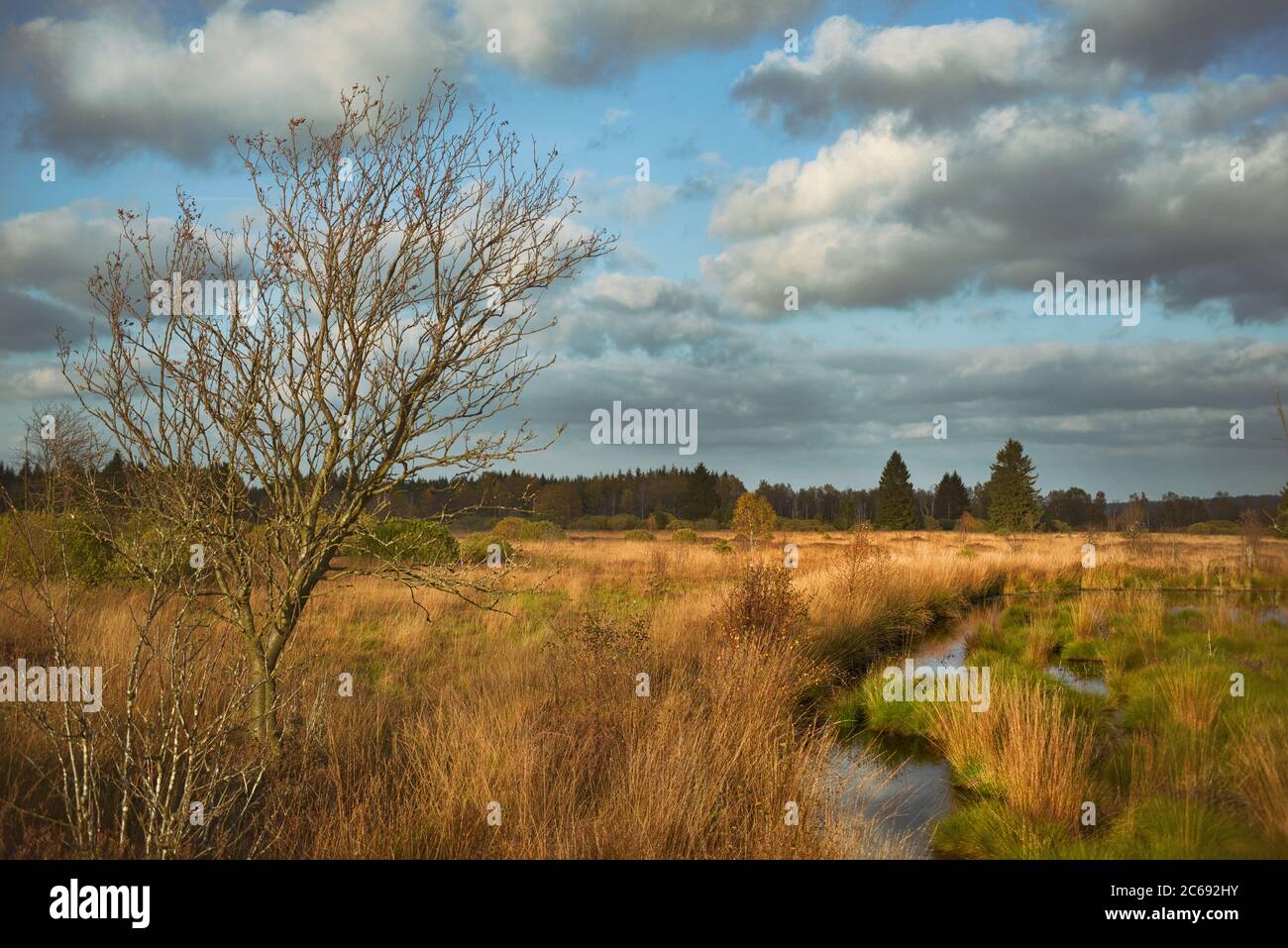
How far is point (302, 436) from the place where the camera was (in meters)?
5.17

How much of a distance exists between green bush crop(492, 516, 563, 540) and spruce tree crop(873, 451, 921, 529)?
1375 inches

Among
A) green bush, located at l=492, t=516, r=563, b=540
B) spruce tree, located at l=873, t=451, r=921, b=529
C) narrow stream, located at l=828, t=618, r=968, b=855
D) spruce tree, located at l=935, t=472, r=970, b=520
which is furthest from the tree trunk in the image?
spruce tree, located at l=935, t=472, r=970, b=520

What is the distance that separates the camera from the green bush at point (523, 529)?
27348 millimetres

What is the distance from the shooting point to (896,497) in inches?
2375

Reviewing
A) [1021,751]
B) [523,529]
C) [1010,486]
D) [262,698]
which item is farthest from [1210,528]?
[262,698]

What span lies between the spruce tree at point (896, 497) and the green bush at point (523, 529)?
34928 mm

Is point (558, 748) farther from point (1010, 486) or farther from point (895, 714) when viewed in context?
point (1010, 486)

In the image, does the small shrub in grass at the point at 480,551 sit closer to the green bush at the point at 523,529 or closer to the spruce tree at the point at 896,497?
the green bush at the point at 523,529

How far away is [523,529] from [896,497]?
131 feet

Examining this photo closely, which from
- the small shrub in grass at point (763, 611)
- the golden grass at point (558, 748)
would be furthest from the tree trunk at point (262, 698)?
the small shrub in grass at point (763, 611)

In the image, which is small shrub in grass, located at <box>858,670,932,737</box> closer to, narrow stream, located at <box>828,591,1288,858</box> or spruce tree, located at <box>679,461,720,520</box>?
narrow stream, located at <box>828,591,1288,858</box>

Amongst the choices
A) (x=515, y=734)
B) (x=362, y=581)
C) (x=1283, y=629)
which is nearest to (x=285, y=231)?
(x=515, y=734)

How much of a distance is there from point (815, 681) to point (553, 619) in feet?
16.0
